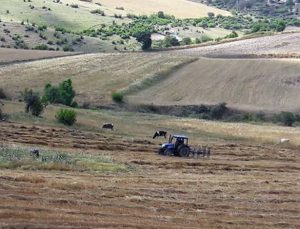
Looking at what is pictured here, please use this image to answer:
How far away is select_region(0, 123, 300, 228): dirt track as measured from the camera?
949 inches

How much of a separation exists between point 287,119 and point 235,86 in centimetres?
1232

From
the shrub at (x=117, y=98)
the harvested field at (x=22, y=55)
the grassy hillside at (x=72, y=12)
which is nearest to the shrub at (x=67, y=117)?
the shrub at (x=117, y=98)

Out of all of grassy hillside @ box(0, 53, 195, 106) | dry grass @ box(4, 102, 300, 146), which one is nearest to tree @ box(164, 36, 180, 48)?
grassy hillside @ box(0, 53, 195, 106)

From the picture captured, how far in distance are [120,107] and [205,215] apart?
46.5 m

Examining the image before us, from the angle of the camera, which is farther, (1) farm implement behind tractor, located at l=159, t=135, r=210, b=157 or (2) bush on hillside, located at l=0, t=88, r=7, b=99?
(2) bush on hillside, located at l=0, t=88, r=7, b=99

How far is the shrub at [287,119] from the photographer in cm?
6838

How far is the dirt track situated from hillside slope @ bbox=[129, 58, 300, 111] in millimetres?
31810

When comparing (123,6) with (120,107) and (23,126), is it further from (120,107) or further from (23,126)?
(23,126)

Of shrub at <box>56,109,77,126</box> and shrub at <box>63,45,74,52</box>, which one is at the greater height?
shrub at <box>63,45,74,52</box>

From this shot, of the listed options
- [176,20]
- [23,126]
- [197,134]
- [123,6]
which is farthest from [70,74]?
[123,6]

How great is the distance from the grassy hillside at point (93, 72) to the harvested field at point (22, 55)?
238 cm

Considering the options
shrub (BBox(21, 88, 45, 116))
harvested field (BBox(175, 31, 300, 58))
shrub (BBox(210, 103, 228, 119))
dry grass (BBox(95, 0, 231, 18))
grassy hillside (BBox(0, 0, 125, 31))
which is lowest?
shrub (BBox(210, 103, 228, 119))

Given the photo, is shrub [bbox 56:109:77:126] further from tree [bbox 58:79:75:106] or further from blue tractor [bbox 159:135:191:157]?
tree [bbox 58:79:75:106]

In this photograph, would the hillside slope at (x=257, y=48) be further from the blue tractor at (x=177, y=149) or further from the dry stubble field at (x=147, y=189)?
the blue tractor at (x=177, y=149)
